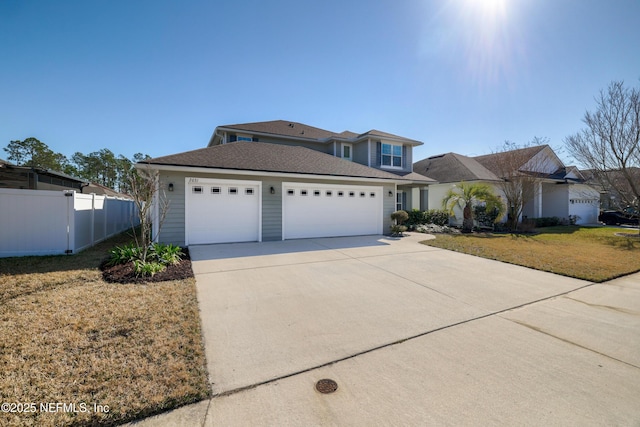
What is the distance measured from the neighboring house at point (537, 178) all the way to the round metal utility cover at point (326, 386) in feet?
57.9

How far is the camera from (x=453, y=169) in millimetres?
19000

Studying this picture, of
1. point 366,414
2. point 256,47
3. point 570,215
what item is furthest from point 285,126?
point 570,215

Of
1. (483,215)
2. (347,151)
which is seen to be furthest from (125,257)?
(483,215)

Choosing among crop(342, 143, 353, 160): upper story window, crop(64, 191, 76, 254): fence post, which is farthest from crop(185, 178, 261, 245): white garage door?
crop(342, 143, 353, 160): upper story window

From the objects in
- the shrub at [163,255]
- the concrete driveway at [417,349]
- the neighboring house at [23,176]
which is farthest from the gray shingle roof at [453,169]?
the neighboring house at [23,176]

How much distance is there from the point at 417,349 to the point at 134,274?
19.0ft

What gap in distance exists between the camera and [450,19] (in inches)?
340

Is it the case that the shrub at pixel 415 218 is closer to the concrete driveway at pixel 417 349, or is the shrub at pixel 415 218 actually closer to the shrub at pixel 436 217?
the shrub at pixel 436 217

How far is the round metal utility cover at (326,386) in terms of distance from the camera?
95.3 inches

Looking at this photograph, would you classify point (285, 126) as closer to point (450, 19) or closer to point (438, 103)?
point (438, 103)

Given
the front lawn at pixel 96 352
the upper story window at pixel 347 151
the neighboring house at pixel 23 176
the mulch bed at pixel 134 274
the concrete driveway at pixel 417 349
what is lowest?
the concrete driveway at pixel 417 349

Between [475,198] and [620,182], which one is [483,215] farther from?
[620,182]

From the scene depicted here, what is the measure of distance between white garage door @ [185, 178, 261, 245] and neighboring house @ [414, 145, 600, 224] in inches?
528

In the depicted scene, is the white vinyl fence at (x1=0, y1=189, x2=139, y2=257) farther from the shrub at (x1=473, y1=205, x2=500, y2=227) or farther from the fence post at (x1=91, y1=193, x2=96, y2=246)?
the shrub at (x1=473, y1=205, x2=500, y2=227)
